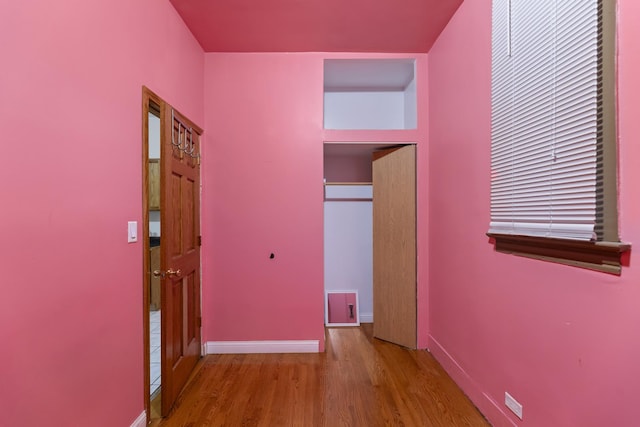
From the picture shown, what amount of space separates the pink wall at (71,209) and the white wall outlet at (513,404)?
2.15 m

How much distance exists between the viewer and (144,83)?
77.0 inches

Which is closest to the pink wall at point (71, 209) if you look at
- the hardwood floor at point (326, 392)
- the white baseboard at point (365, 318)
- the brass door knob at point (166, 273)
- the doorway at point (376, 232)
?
the brass door knob at point (166, 273)

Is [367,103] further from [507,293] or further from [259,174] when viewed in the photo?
[507,293]

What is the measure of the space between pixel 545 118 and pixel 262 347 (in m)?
2.81

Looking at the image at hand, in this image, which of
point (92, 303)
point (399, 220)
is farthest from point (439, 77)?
point (92, 303)

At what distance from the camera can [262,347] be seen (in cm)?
303

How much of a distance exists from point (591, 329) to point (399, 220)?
1910 millimetres

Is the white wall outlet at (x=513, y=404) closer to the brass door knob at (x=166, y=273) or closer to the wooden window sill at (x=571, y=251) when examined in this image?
the wooden window sill at (x=571, y=251)

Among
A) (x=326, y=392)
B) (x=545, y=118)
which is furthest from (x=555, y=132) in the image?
(x=326, y=392)

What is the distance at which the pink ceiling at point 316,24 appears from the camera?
7.73ft

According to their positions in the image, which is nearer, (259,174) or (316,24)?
(316,24)

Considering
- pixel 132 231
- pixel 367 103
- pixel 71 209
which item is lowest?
pixel 132 231

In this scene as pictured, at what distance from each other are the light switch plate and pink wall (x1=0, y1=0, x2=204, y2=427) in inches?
1.5

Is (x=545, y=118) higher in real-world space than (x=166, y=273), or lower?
higher
